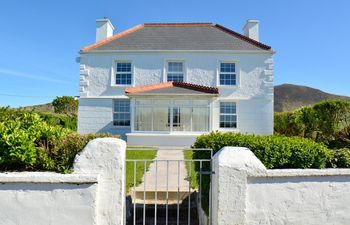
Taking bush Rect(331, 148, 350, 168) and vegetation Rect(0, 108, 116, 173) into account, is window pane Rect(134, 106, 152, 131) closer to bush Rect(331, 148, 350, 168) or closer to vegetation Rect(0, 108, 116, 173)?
vegetation Rect(0, 108, 116, 173)

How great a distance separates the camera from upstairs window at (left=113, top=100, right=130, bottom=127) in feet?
70.5

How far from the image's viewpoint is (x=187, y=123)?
19.8m

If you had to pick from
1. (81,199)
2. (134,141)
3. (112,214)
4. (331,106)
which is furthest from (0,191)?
(331,106)

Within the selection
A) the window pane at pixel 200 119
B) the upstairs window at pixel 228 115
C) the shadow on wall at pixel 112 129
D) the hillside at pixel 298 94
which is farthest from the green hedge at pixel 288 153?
the hillside at pixel 298 94

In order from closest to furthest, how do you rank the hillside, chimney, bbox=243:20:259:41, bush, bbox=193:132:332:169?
1. bush, bbox=193:132:332:169
2. chimney, bbox=243:20:259:41
3. the hillside

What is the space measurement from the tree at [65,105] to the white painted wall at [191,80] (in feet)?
59.2

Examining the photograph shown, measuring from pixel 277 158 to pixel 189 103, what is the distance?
15.0 metres

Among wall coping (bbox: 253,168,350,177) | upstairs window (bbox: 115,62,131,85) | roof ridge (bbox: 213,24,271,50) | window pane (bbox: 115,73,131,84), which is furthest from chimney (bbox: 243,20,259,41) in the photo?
wall coping (bbox: 253,168,350,177)

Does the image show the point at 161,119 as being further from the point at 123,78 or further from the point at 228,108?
the point at 228,108

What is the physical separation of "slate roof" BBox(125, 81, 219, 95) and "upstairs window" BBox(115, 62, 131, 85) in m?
2.78

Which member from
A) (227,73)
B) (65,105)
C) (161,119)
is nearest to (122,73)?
(161,119)

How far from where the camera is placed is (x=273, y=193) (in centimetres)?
452

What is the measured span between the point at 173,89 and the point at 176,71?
301 centimetres

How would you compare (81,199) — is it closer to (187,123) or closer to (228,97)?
(187,123)
